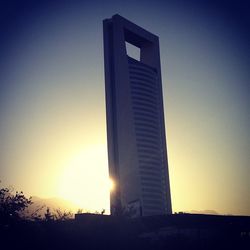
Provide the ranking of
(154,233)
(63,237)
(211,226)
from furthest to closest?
(211,226) → (154,233) → (63,237)

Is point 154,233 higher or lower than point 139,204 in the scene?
lower

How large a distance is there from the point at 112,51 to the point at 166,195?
5123 cm

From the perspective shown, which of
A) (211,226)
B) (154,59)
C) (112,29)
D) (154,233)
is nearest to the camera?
(154,233)

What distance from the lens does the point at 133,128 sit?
5000 inches

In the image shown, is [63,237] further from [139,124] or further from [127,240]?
[139,124]

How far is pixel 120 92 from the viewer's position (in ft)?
417

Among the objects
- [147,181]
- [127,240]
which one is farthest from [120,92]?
[127,240]

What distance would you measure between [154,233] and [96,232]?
2827 cm

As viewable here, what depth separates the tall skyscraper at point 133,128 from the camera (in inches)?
4843

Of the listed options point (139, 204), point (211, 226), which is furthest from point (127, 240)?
point (139, 204)

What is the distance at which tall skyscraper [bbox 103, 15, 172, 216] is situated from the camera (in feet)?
404

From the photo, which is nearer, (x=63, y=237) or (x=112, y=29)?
(x=63, y=237)

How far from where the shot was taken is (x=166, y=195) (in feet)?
450

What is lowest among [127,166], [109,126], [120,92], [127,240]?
[127,240]
